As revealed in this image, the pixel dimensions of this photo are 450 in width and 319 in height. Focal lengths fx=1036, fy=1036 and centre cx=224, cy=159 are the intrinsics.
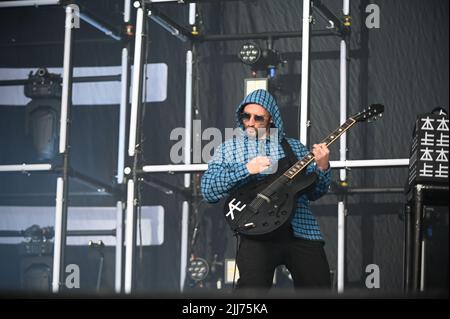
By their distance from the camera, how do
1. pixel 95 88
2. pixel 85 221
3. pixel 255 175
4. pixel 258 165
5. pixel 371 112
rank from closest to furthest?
1. pixel 258 165
2. pixel 255 175
3. pixel 371 112
4. pixel 85 221
5. pixel 95 88

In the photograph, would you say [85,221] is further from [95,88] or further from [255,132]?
[255,132]

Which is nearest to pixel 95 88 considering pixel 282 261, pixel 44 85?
pixel 44 85

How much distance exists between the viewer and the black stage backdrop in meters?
7.31

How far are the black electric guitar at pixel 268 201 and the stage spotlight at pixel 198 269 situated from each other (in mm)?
2076

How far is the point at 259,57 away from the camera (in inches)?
289

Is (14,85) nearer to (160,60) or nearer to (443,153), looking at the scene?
(160,60)

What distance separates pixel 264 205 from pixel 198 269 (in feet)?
7.35

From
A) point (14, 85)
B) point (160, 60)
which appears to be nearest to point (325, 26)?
point (160, 60)

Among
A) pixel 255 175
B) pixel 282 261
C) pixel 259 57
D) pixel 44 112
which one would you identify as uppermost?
pixel 259 57

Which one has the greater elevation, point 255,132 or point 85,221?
point 255,132

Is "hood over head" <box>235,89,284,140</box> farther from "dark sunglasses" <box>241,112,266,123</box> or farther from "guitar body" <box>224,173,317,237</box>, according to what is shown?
"guitar body" <box>224,173,317,237</box>

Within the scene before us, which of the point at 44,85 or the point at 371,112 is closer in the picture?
the point at 371,112

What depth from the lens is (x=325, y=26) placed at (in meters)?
7.59
